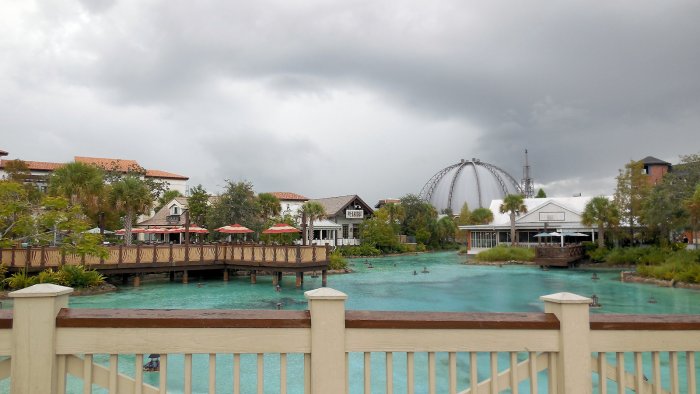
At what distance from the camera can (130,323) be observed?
8.18ft

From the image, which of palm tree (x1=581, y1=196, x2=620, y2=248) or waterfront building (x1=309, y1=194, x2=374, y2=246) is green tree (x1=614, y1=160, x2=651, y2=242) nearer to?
palm tree (x1=581, y1=196, x2=620, y2=248)

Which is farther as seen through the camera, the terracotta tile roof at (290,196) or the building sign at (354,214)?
the terracotta tile roof at (290,196)

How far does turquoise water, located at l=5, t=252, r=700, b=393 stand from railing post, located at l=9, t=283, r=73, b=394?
19.5 feet

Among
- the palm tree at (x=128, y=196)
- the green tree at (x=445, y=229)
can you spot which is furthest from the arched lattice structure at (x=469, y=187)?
the palm tree at (x=128, y=196)

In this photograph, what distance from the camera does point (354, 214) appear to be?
171 feet

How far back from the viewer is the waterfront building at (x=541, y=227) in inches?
1629

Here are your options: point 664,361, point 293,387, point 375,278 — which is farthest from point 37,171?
point 664,361

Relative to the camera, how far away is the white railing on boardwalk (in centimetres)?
243

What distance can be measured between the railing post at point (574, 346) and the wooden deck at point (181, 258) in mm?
19699

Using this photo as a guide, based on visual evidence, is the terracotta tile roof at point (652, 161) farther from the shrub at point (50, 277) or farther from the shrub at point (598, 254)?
the shrub at point (50, 277)

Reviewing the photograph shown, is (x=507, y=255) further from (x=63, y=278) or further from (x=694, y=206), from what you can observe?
(x=63, y=278)

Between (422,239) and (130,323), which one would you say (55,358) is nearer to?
(130,323)

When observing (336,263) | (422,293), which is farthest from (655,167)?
(422,293)

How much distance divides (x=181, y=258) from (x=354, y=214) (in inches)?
1171
